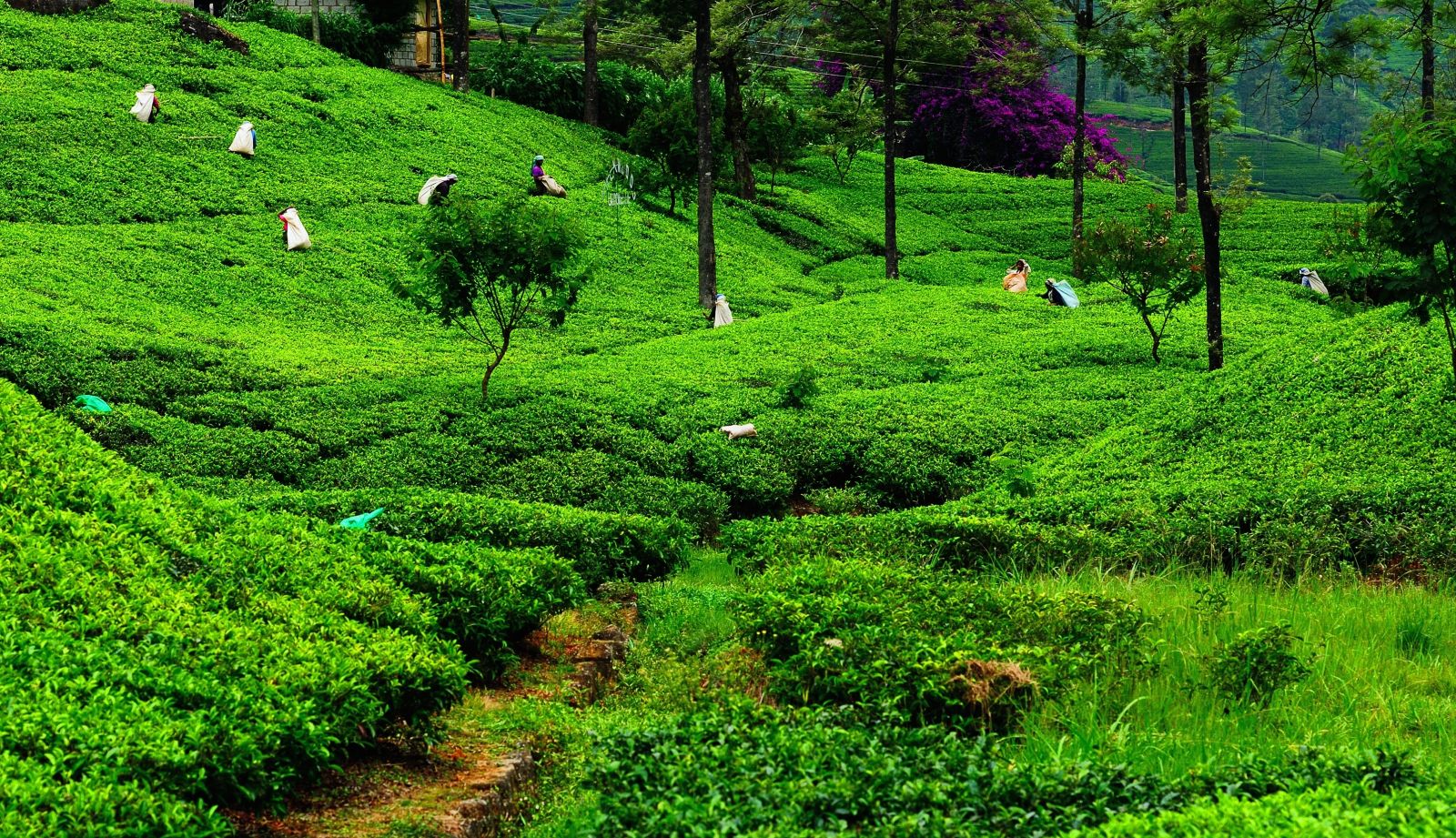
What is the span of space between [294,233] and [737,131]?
17718 mm

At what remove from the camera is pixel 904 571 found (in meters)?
7.82

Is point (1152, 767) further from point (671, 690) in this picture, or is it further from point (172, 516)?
point (172, 516)

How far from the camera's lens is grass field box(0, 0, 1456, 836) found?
175 inches

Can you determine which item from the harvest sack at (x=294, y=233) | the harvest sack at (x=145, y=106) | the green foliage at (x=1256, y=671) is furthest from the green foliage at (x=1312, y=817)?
the harvest sack at (x=145, y=106)

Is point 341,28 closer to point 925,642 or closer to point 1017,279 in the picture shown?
point 1017,279

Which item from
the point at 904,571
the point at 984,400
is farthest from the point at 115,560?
the point at 984,400

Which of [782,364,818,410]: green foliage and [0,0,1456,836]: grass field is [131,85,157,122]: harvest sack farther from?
[782,364,818,410]: green foliage

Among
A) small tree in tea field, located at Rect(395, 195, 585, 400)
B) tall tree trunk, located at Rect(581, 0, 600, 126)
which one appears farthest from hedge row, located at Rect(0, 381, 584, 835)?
tall tree trunk, located at Rect(581, 0, 600, 126)

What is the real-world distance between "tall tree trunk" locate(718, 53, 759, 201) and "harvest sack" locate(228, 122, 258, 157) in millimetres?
14991

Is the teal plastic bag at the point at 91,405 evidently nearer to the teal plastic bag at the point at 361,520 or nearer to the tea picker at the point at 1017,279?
the teal plastic bag at the point at 361,520

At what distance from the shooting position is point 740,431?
584 inches

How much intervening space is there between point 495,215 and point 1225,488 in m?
8.95

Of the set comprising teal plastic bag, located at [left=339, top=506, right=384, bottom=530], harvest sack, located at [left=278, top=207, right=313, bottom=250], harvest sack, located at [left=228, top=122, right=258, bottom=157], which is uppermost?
harvest sack, located at [left=228, top=122, right=258, bottom=157]

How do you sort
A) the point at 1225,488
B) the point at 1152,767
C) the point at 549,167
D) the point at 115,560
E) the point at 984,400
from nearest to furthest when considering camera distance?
the point at 1152,767, the point at 115,560, the point at 1225,488, the point at 984,400, the point at 549,167
